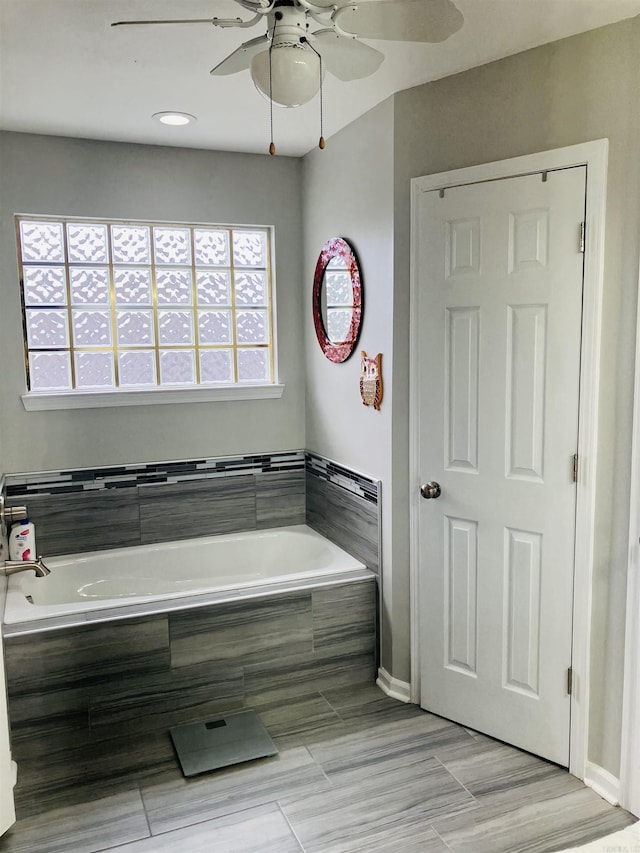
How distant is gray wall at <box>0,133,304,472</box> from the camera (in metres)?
3.16

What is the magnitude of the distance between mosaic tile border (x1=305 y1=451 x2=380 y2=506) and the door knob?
298 millimetres

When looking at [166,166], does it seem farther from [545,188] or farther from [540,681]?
[540,681]

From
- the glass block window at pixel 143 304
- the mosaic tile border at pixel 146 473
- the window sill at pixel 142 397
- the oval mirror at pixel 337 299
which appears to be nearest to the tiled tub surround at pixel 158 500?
the mosaic tile border at pixel 146 473

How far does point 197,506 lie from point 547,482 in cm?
192

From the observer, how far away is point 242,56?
1794 millimetres

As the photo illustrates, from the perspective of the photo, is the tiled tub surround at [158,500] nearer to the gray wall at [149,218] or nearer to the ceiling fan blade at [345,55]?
the gray wall at [149,218]

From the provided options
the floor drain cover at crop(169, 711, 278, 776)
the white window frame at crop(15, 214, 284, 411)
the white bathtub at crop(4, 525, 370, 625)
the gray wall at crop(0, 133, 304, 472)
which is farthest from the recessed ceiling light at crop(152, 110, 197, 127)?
the floor drain cover at crop(169, 711, 278, 776)

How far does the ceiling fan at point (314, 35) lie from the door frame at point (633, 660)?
112 centimetres

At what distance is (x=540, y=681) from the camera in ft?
7.96

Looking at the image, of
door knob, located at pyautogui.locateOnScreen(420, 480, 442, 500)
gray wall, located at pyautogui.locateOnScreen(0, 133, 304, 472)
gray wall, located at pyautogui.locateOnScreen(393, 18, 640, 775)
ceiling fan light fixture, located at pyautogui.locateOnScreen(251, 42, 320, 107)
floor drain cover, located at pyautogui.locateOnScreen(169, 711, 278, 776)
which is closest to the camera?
ceiling fan light fixture, located at pyautogui.locateOnScreen(251, 42, 320, 107)

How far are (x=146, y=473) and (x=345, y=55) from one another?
2.28m

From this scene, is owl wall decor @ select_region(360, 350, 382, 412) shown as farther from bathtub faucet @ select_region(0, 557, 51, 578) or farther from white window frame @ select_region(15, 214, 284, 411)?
bathtub faucet @ select_region(0, 557, 51, 578)

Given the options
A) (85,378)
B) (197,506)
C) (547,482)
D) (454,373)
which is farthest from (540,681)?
(85,378)

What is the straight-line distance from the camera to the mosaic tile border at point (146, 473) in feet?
10.8
